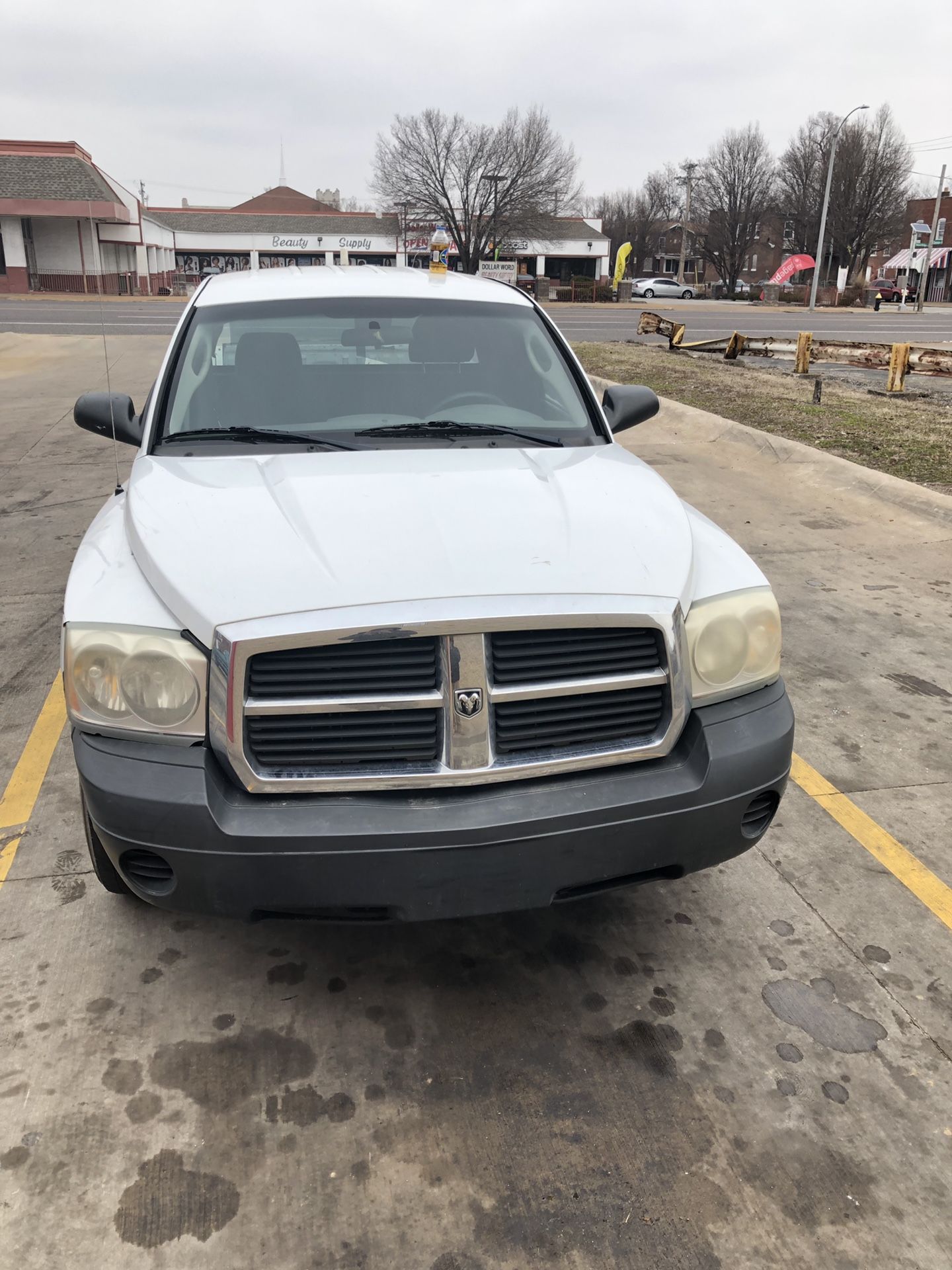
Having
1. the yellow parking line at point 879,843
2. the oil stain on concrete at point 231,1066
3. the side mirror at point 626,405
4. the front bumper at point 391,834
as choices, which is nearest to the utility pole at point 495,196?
the side mirror at point 626,405

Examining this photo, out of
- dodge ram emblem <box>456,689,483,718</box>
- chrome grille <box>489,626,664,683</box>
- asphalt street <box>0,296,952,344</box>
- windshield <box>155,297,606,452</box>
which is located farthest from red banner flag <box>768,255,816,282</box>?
dodge ram emblem <box>456,689,483,718</box>

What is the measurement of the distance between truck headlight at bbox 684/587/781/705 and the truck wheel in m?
1.62

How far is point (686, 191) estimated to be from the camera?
90188 millimetres

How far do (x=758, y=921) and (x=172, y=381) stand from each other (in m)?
2.86

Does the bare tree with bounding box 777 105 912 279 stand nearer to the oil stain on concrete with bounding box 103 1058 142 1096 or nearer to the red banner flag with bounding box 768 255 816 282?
the red banner flag with bounding box 768 255 816 282

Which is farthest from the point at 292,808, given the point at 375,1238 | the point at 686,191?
the point at 686,191

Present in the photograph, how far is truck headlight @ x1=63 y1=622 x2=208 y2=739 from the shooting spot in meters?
2.32

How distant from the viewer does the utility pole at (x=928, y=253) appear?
52.2 meters

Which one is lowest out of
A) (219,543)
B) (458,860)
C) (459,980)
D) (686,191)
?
(459,980)

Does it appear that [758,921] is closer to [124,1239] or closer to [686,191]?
[124,1239]

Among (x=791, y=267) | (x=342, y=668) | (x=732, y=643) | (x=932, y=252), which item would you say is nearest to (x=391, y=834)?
(x=342, y=668)

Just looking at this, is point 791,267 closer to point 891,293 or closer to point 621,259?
point 621,259

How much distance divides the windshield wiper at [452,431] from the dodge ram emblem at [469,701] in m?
1.45

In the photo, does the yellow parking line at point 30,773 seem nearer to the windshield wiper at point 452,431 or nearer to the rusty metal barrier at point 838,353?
the windshield wiper at point 452,431
